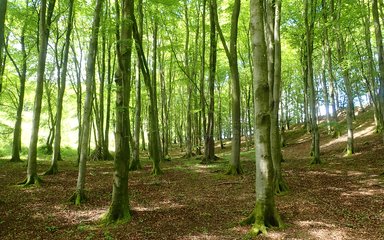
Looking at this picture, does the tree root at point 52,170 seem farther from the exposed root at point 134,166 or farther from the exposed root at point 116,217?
the exposed root at point 116,217

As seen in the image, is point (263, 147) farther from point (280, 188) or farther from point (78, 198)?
point (78, 198)

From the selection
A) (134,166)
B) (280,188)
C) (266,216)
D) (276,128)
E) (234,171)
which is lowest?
(266,216)

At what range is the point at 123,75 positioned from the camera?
7.36 m

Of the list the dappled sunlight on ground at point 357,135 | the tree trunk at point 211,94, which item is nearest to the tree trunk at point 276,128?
the tree trunk at point 211,94

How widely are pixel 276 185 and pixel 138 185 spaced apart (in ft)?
17.8

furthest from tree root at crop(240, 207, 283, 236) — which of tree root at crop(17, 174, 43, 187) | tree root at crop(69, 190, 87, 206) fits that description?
tree root at crop(17, 174, 43, 187)

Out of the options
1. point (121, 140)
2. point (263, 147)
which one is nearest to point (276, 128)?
point (263, 147)

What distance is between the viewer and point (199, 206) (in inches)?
334

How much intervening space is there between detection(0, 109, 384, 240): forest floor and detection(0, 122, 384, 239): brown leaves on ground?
0.06 ft

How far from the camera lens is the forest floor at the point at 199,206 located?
6.33 metres

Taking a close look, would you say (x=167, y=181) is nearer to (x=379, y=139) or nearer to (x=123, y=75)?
(x=123, y=75)

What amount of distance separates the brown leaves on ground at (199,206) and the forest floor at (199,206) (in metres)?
0.02

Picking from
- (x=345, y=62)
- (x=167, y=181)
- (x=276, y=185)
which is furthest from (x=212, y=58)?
(x=276, y=185)

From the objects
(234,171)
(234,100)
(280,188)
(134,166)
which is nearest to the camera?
(280,188)
